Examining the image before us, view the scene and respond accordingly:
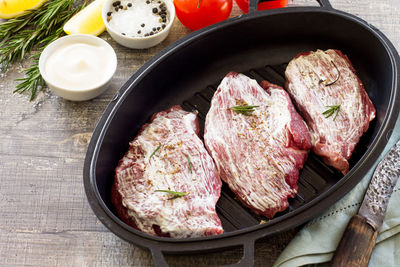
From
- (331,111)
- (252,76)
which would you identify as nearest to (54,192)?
(252,76)

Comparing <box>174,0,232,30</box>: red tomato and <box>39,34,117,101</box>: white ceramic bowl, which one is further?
<box>174,0,232,30</box>: red tomato

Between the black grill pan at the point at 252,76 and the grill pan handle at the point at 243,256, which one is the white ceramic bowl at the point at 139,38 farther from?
the grill pan handle at the point at 243,256

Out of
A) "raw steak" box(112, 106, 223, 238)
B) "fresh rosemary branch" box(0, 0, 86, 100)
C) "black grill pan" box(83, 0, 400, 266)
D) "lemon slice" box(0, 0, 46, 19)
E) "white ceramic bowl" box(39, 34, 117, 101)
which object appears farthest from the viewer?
"lemon slice" box(0, 0, 46, 19)

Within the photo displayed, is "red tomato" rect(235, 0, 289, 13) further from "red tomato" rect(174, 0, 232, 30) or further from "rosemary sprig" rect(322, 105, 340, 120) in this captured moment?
"rosemary sprig" rect(322, 105, 340, 120)

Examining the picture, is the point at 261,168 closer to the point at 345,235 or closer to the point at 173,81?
the point at 345,235

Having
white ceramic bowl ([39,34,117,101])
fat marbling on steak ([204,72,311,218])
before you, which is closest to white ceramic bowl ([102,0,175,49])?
white ceramic bowl ([39,34,117,101])

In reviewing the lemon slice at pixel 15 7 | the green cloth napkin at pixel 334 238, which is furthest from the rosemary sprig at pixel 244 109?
the lemon slice at pixel 15 7
